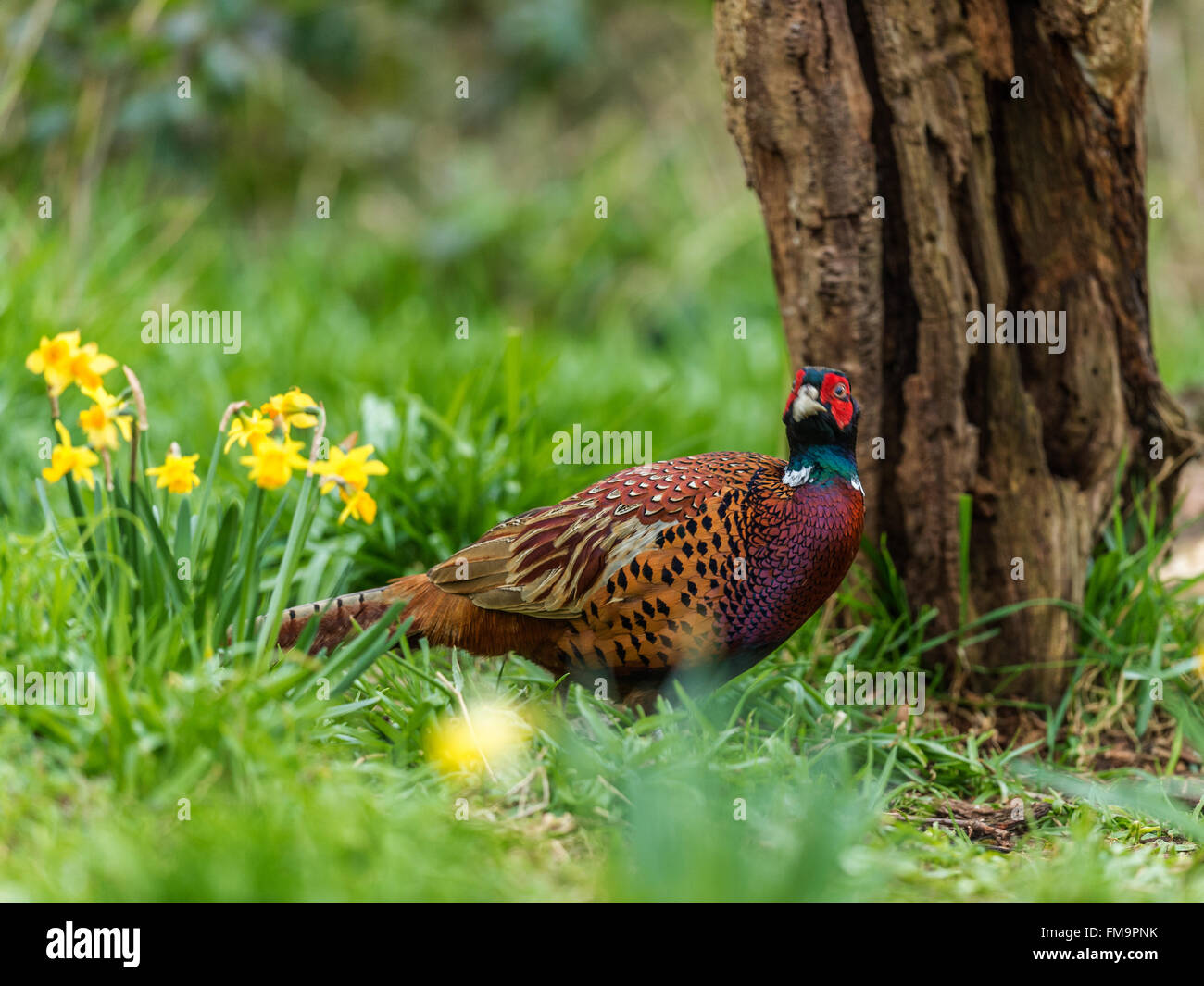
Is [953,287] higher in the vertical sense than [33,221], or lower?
lower

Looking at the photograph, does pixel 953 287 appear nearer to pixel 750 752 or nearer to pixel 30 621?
pixel 750 752

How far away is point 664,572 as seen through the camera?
96.9 inches

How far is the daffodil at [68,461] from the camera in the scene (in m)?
2.20

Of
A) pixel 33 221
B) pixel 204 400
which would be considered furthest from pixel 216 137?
pixel 204 400

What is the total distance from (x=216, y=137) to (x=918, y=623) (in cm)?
552

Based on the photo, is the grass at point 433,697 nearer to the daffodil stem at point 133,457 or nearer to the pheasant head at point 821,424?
the daffodil stem at point 133,457

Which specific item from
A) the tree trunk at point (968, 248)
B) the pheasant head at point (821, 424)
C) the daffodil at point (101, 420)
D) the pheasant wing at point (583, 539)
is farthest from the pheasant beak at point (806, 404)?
the daffodil at point (101, 420)

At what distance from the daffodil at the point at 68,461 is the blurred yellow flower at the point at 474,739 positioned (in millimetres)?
872

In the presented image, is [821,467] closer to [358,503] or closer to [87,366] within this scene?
[358,503]

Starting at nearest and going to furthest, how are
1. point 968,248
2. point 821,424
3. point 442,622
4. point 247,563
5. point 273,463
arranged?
point 273,463 → point 247,563 → point 821,424 → point 442,622 → point 968,248

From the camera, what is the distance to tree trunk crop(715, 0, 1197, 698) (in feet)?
9.61

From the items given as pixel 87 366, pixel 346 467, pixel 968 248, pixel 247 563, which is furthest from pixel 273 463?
pixel 968 248

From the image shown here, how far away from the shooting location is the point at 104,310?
4.72m

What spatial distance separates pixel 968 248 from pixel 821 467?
3.14 ft
